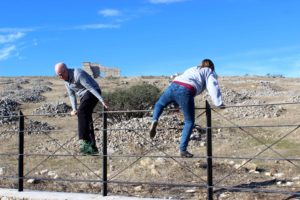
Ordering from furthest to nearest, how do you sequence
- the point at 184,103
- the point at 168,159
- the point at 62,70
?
the point at 168,159 → the point at 62,70 → the point at 184,103

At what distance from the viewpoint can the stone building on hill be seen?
56.1 metres

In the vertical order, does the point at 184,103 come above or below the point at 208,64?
below

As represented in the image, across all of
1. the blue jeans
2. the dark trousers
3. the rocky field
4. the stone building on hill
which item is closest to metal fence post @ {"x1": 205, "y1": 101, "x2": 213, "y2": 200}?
the rocky field

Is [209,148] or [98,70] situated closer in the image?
[209,148]

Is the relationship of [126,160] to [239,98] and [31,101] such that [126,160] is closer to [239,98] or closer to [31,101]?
[239,98]

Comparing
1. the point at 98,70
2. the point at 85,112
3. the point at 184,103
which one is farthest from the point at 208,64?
the point at 98,70

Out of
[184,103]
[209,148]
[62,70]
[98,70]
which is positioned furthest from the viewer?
[98,70]

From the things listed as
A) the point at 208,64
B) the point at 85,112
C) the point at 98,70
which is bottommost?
the point at 85,112

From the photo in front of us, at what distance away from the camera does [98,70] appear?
5919cm

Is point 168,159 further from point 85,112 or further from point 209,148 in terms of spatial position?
point 209,148

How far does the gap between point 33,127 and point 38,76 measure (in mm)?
43839

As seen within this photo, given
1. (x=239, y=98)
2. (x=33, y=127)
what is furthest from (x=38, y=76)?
(x=33, y=127)

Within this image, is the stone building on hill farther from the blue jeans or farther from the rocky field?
the blue jeans

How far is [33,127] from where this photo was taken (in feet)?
66.5
